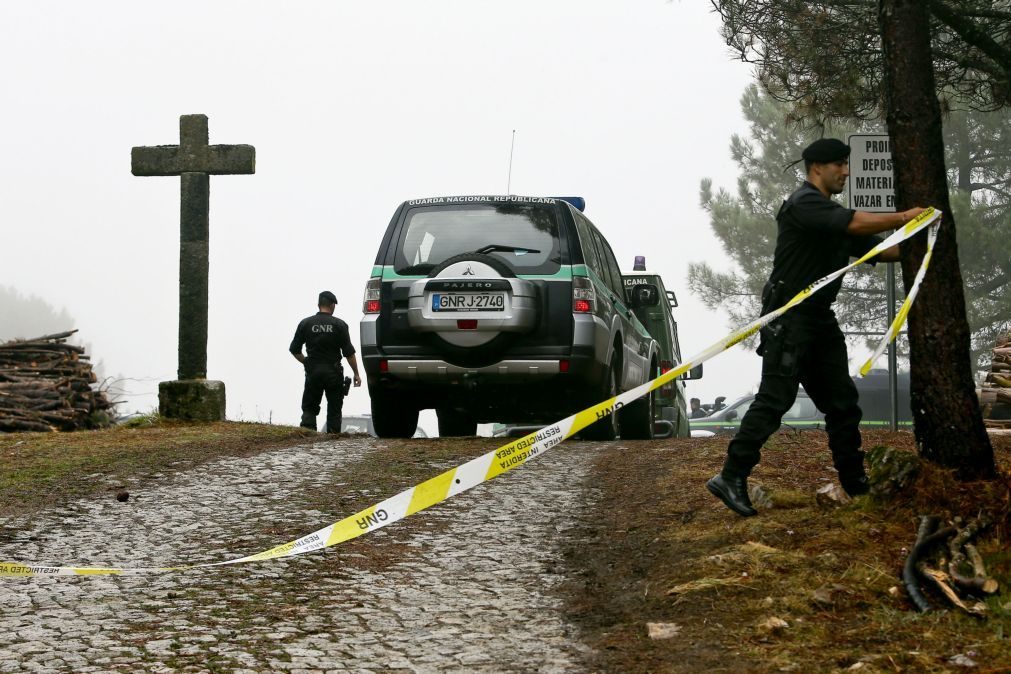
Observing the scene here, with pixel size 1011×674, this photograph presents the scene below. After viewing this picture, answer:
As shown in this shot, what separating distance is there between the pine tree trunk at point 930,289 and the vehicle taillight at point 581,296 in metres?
4.93

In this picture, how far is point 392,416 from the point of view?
12797mm

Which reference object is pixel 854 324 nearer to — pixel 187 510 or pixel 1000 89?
pixel 1000 89

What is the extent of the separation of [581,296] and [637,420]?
9.21ft

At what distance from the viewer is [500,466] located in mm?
6066

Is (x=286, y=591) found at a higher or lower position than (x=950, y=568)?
lower

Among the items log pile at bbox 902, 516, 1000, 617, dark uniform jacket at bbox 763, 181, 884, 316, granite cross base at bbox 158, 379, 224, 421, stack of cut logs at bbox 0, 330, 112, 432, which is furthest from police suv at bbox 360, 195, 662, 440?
log pile at bbox 902, 516, 1000, 617

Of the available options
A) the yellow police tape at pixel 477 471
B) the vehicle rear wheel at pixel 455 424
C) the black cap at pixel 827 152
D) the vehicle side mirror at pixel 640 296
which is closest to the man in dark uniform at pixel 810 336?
the black cap at pixel 827 152

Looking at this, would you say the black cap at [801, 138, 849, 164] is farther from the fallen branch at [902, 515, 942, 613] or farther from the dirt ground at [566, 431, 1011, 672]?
the fallen branch at [902, 515, 942, 613]

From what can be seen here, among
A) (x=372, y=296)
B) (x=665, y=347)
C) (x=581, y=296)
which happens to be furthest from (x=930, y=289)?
(x=665, y=347)

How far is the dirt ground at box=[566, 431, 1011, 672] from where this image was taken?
16.0 ft

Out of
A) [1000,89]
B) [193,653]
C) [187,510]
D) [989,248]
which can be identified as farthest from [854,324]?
[193,653]

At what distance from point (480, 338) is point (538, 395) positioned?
0.97 m

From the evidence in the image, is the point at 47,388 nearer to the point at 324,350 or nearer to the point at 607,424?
the point at 324,350

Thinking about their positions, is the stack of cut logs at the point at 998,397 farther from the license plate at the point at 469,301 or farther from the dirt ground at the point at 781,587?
the license plate at the point at 469,301
